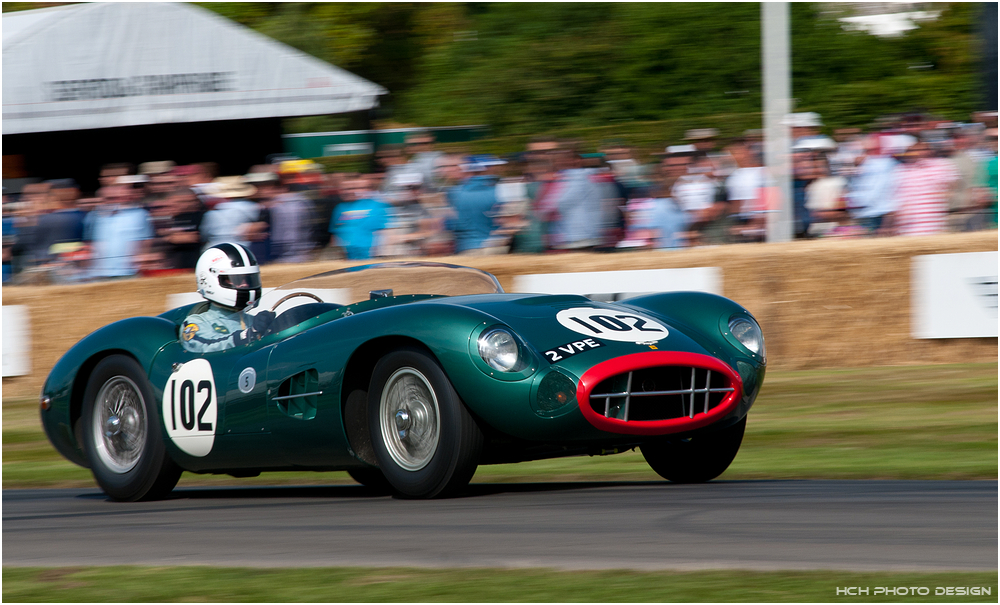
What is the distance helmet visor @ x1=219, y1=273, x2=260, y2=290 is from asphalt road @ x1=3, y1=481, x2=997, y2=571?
42.3 inches

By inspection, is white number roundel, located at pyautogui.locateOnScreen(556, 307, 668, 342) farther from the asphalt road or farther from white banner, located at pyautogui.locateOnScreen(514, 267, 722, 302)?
white banner, located at pyautogui.locateOnScreen(514, 267, 722, 302)

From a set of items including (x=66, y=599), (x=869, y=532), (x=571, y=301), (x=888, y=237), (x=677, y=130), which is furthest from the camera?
(x=677, y=130)

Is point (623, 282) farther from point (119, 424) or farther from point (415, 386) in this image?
point (415, 386)

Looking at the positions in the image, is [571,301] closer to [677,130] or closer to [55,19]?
[55,19]

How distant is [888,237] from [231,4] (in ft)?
87.5

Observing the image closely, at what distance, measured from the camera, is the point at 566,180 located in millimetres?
9891

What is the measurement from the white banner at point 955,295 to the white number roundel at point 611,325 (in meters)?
4.11

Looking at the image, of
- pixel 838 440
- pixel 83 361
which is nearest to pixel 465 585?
pixel 83 361

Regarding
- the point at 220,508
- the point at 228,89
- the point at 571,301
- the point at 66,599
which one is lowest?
the point at 220,508

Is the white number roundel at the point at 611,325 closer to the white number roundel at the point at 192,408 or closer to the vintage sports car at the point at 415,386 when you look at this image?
the vintage sports car at the point at 415,386

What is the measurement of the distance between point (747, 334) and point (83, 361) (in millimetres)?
3159

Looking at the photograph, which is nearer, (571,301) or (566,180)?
(571,301)

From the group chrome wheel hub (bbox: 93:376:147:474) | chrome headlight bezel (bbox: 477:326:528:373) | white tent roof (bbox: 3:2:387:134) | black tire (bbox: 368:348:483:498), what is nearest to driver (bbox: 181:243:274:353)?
chrome wheel hub (bbox: 93:376:147:474)

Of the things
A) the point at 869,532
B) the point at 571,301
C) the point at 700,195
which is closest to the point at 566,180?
the point at 700,195
